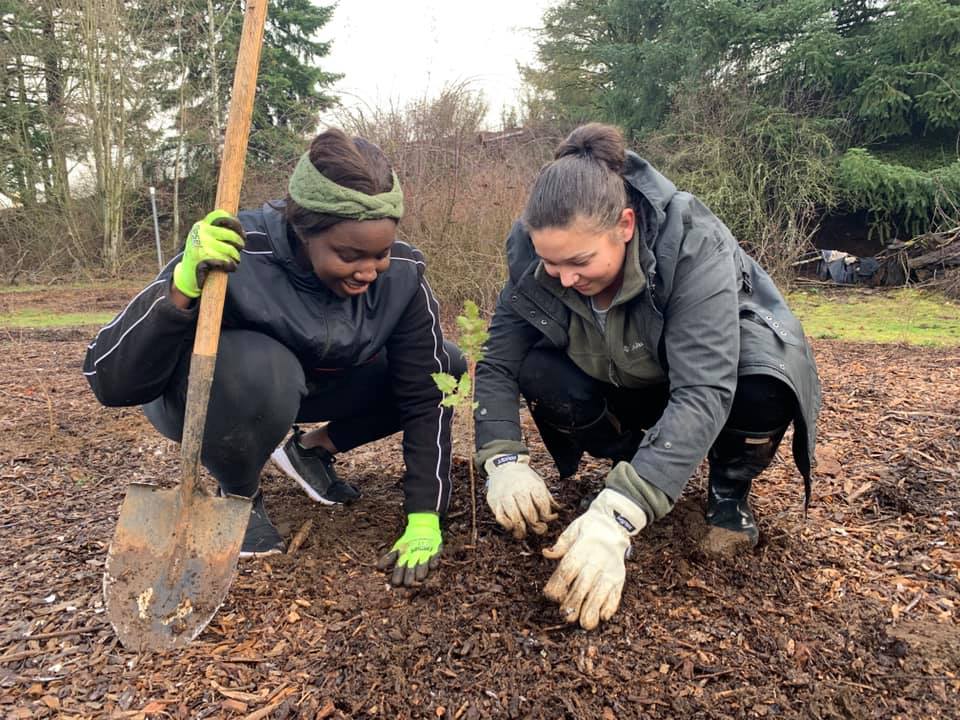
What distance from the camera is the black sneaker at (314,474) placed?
250 centimetres

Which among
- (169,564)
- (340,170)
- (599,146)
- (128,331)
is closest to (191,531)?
(169,564)

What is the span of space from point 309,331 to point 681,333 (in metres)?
1.08

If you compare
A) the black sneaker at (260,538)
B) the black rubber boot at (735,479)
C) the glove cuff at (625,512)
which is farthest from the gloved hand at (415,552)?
the black rubber boot at (735,479)

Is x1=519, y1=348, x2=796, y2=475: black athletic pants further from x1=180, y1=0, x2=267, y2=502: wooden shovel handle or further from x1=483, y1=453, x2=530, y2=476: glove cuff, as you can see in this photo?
x1=180, y1=0, x2=267, y2=502: wooden shovel handle

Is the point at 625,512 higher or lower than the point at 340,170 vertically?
lower

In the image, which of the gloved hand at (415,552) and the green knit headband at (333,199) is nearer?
the green knit headband at (333,199)

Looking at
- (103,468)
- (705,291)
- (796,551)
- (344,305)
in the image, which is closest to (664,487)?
(705,291)

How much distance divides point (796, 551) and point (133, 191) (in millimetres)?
15874

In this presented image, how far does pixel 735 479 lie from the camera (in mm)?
2119

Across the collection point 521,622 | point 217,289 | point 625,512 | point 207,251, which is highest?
point 207,251

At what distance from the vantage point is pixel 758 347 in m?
1.94

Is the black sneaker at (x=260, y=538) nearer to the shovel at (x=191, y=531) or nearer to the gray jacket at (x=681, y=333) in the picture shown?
the shovel at (x=191, y=531)

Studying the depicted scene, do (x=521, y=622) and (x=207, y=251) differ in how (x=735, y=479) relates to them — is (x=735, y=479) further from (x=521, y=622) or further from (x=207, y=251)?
(x=207, y=251)

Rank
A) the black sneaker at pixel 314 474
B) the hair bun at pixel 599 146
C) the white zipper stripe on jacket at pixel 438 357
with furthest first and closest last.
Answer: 1. the black sneaker at pixel 314 474
2. the white zipper stripe on jacket at pixel 438 357
3. the hair bun at pixel 599 146
